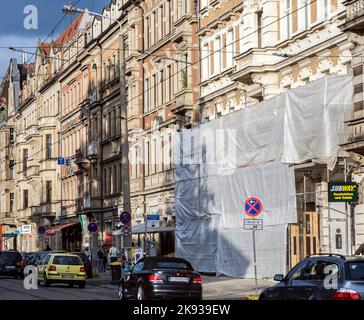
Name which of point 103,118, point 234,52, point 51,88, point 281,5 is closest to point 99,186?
point 103,118

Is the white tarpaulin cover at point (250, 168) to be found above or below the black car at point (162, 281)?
above

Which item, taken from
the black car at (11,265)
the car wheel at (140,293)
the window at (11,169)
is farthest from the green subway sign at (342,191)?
the window at (11,169)

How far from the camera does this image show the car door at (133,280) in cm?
2686

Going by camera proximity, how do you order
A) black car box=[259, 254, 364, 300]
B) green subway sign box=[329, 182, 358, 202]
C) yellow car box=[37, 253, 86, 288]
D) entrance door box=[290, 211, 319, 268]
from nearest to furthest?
black car box=[259, 254, 364, 300], green subway sign box=[329, 182, 358, 202], entrance door box=[290, 211, 319, 268], yellow car box=[37, 253, 86, 288]

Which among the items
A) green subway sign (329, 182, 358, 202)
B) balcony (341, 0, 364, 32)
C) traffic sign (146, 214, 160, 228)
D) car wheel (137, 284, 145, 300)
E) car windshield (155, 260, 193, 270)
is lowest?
car wheel (137, 284, 145, 300)

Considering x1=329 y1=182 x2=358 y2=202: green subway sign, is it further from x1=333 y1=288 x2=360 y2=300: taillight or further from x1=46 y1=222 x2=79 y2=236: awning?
x1=46 y1=222 x2=79 y2=236: awning

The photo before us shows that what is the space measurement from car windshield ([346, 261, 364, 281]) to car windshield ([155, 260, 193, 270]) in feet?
35.4

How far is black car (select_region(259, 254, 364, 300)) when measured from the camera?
16094 millimetres

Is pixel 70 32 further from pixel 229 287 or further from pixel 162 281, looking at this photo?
pixel 162 281

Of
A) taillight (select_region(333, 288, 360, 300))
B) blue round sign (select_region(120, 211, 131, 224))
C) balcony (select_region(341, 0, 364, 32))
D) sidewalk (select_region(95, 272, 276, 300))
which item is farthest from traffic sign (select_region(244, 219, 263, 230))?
taillight (select_region(333, 288, 360, 300))

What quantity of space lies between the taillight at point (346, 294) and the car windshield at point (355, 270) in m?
0.32

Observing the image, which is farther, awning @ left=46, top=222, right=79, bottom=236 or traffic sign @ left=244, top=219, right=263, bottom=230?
awning @ left=46, top=222, right=79, bottom=236

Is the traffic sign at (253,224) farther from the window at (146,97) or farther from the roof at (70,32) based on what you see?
the roof at (70,32)

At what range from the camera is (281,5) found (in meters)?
39.7
